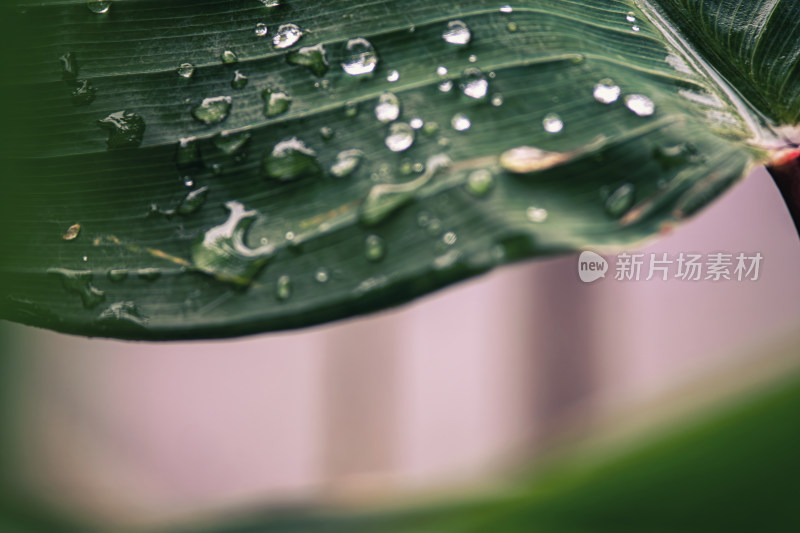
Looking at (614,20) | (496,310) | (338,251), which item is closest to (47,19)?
A: (338,251)

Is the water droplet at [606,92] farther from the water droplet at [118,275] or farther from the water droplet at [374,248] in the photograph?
the water droplet at [118,275]

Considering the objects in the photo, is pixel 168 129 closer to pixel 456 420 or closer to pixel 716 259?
pixel 716 259

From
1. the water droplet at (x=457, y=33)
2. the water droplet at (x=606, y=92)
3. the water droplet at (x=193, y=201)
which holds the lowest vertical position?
the water droplet at (x=193, y=201)

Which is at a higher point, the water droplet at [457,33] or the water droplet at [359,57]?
the water droplet at [457,33]

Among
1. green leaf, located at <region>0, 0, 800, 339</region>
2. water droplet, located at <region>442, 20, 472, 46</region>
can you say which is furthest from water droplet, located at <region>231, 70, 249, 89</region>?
water droplet, located at <region>442, 20, 472, 46</region>

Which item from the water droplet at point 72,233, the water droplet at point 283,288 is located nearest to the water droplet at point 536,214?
the water droplet at point 283,288
